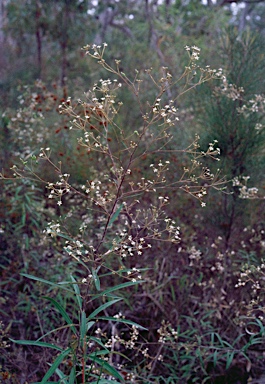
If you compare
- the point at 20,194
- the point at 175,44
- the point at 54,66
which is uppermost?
the point at 175,44

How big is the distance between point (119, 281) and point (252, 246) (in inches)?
46.6

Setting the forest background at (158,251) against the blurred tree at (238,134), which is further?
the blurred tree at (238,134)

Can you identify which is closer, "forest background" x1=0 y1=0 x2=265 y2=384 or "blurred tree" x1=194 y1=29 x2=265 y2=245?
"forest background" x1=0 y1=0 x2=265 y2=384

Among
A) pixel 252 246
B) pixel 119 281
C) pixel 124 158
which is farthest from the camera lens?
pixel 124 158

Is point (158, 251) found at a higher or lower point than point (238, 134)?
lower

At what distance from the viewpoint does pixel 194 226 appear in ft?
13.6

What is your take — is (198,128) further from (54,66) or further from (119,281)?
(54,66)

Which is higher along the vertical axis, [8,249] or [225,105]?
[225,105]

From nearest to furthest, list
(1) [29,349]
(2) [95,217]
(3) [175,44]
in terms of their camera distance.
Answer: (1) [29,349]
(2) [95,217]
(3) [175,44]

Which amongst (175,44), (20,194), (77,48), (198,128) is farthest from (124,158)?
(77,48)

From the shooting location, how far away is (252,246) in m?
3.91

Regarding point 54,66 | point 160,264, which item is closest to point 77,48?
point 54,66

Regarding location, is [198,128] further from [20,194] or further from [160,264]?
[20,194]

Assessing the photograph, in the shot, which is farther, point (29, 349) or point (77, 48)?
point (77, 48)
